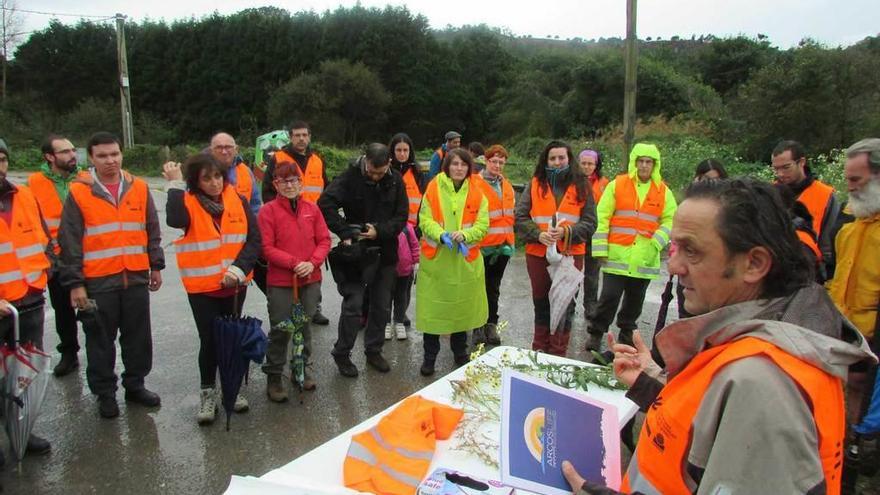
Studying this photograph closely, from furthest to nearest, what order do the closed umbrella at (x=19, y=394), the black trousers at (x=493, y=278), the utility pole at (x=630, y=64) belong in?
the utility pole at (x=630, y=64) < the black trousers at (x=493, y=278) < the closed umbrella at (x=19, y=394)

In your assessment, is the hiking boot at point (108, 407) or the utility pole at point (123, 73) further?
the utility pole at point (123, 73)

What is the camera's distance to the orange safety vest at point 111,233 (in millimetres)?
3943

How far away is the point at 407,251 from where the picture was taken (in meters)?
5.71

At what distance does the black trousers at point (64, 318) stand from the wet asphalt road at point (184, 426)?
224 millimetres

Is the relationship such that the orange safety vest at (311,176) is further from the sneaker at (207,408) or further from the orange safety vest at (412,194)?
the sneaker at (207,408)

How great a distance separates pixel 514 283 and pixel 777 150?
12.8 ft

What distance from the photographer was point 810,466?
3.47 ft

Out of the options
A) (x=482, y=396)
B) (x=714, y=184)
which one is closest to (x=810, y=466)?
(x=714, y=184)

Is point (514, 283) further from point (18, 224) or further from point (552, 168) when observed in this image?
point (18, 224)

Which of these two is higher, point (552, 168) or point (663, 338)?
point (552, 168)

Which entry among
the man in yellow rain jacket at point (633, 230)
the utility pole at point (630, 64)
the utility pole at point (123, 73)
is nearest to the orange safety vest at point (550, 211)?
the man in yellow rain jacket at point (633, 230)

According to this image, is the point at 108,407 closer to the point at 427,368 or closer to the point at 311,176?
the point at 427,368

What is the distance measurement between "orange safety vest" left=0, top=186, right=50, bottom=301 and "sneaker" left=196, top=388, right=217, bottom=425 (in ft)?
4.16

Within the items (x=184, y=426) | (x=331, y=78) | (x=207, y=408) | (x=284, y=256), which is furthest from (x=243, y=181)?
(x=331, y=78)
